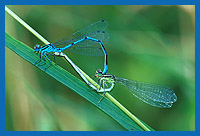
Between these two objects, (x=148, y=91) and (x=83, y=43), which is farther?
(x=83, y=43)

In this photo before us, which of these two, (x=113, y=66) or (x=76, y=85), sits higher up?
(x=113, y=66)

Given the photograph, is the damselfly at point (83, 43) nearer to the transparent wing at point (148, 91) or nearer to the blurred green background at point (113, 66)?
the transparent wing at point (148, 91)

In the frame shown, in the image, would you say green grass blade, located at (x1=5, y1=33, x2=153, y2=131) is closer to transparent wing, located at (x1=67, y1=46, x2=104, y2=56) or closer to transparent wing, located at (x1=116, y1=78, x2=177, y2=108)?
transparent wing, located at (x1=116, y1=78, x2=177, y2=108)

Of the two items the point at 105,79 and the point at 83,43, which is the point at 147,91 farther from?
the point at 83,43

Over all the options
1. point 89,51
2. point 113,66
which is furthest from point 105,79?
point 113,66

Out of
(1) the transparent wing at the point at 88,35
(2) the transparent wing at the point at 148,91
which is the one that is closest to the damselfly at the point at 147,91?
(2) the transparent wing at the point at 148,91

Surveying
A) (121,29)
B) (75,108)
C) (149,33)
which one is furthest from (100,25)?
(75,108)

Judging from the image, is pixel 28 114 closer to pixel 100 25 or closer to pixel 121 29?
pixel 100 25
